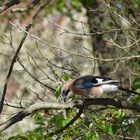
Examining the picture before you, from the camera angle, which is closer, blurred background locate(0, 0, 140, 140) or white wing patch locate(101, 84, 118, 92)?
blurred background locate(0, 0, 140, 140)

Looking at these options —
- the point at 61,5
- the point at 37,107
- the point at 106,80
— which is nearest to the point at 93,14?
the point at 61,5

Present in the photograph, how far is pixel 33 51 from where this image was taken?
325 inches

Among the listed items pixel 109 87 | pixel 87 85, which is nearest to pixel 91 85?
pixel 87 85

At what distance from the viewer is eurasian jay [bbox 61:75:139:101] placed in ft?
18.1

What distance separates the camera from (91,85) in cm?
586

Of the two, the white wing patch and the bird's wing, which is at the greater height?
the bird's wing

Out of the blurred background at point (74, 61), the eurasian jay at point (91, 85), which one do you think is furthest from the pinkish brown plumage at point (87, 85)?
the blurred background at point (74, 61)

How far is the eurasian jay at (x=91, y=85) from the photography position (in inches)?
217

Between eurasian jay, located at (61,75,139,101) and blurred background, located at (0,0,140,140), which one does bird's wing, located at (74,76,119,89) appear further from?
blurred background, located at (0,0,140,140)

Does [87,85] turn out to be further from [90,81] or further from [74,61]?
[74,61]

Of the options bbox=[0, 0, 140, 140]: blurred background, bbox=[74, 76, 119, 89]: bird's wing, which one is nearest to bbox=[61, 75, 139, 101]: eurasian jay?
bbox=[74, 76, 119, 89]: bird's wing

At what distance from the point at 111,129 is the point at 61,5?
464cm

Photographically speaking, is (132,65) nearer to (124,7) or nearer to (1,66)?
(124,7)

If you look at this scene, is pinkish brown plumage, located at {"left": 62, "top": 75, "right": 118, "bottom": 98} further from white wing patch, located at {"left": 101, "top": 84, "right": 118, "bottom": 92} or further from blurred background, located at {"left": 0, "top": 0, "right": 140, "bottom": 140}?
blurred background, located at {"left": 0, "top": 0, "right": 140, "bottom": 140}
